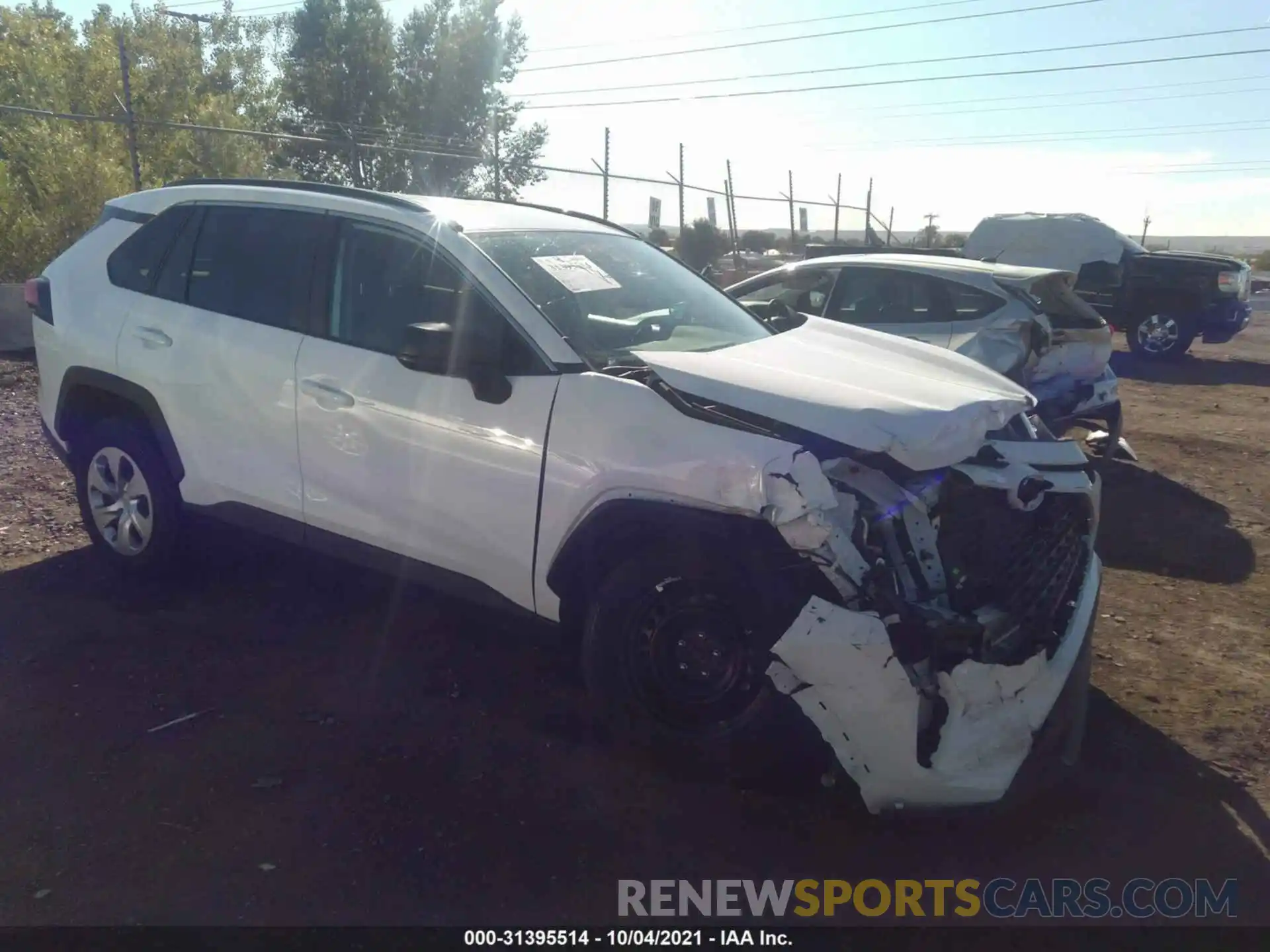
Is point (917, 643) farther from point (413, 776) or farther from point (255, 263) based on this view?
point (255, 263)

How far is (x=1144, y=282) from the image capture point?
48.5 ft

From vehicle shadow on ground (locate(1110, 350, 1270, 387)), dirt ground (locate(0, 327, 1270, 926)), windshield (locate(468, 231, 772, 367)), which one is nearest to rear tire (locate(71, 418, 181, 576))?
dirt ground (locate(0, 327, 1270, 926))

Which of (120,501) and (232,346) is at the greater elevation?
(232,346)

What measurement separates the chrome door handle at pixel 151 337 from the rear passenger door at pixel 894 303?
4.91 metres

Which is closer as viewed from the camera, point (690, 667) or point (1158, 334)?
point (690, 667)

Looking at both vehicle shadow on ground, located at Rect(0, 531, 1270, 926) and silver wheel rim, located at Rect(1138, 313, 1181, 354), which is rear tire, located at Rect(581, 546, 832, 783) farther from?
silver wheel rim, located at Rect(1138, 313, 1181, 354)

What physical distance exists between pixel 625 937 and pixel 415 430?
192 centimetres

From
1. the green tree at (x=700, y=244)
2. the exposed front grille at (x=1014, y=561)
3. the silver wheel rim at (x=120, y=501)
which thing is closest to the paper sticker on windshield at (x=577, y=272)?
the exposed front grille at (x=1014, y=561)

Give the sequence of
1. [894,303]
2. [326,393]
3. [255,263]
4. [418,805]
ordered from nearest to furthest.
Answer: [418,805]
[326,393]
[255,263]
[894,303]

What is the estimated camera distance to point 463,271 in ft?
12.9

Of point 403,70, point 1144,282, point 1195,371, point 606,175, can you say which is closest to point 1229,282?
point 1144,282

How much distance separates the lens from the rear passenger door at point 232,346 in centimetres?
434

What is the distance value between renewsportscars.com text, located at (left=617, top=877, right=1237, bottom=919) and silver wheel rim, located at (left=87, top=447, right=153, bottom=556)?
3121 mm

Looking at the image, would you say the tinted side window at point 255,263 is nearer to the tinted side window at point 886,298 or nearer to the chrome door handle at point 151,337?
the chrome door handle at point 151,337
